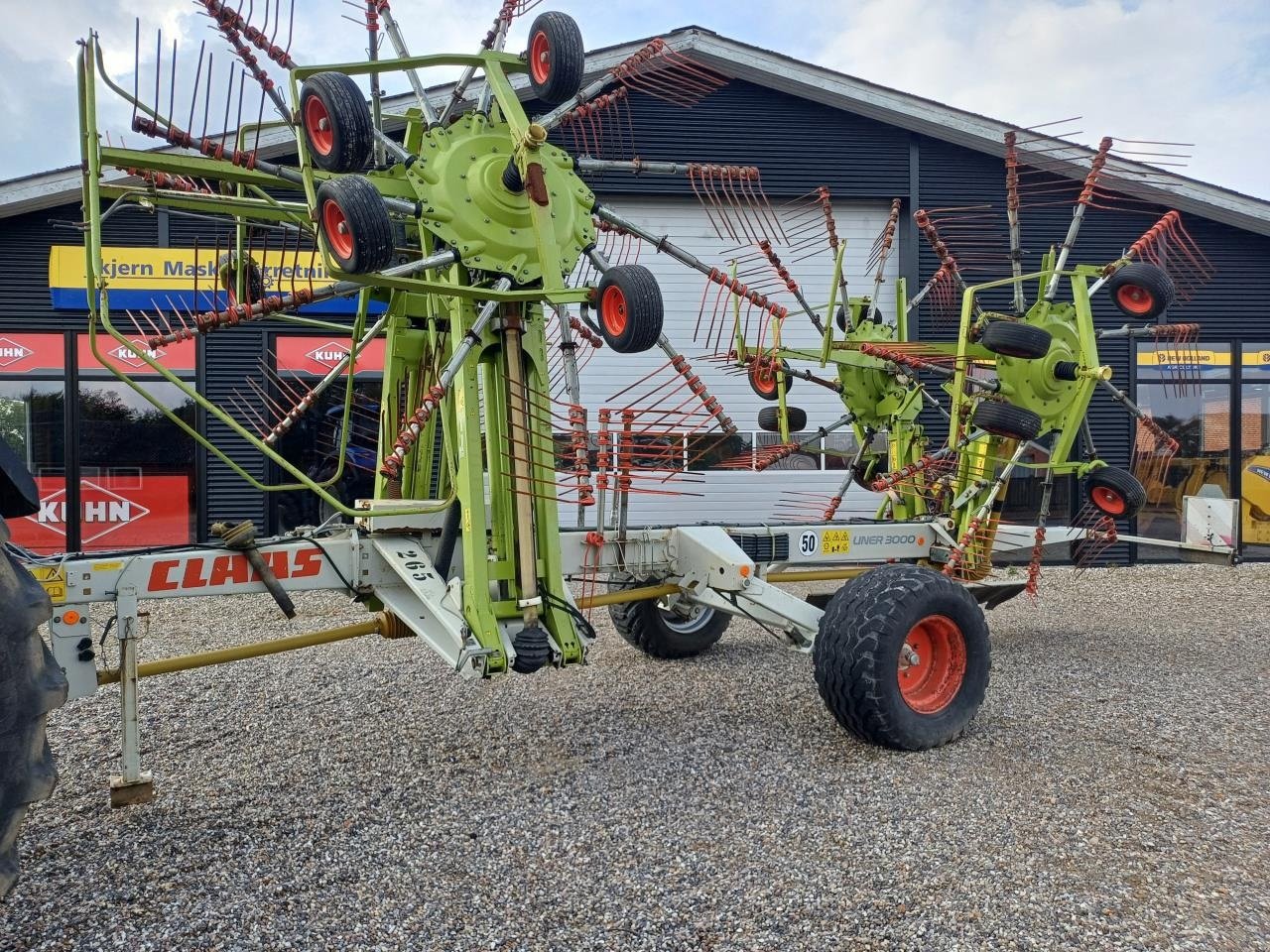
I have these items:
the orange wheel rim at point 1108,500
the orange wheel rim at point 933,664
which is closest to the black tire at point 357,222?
the orange wheel rim at point 933,664

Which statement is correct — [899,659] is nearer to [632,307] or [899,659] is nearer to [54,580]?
[632,307]

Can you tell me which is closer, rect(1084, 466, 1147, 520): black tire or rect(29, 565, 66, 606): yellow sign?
rect(29, 565, 66, 606): yellow sign

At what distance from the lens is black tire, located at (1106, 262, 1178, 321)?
6.00m

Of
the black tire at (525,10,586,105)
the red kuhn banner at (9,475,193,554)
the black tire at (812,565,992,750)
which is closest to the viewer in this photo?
the black tire at (525,10,586,105)

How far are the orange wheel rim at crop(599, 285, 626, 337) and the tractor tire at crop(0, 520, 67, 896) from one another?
1.95m

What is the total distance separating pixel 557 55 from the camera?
3.60 m

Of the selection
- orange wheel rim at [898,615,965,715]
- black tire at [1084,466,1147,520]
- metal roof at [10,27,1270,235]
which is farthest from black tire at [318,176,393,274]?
metal roof at [10,27,1270,235]

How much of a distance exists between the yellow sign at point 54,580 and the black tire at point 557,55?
236 cm

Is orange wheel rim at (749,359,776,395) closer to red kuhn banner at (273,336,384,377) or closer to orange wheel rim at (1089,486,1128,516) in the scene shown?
orange wheel rim at (1089,486,1128,516)

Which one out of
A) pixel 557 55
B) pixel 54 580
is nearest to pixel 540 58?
pixel 557 55

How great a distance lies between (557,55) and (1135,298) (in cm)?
426

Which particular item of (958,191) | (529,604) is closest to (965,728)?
(529,604)

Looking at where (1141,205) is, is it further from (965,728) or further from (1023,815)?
(1023,815)

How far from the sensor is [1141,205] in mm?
11938
